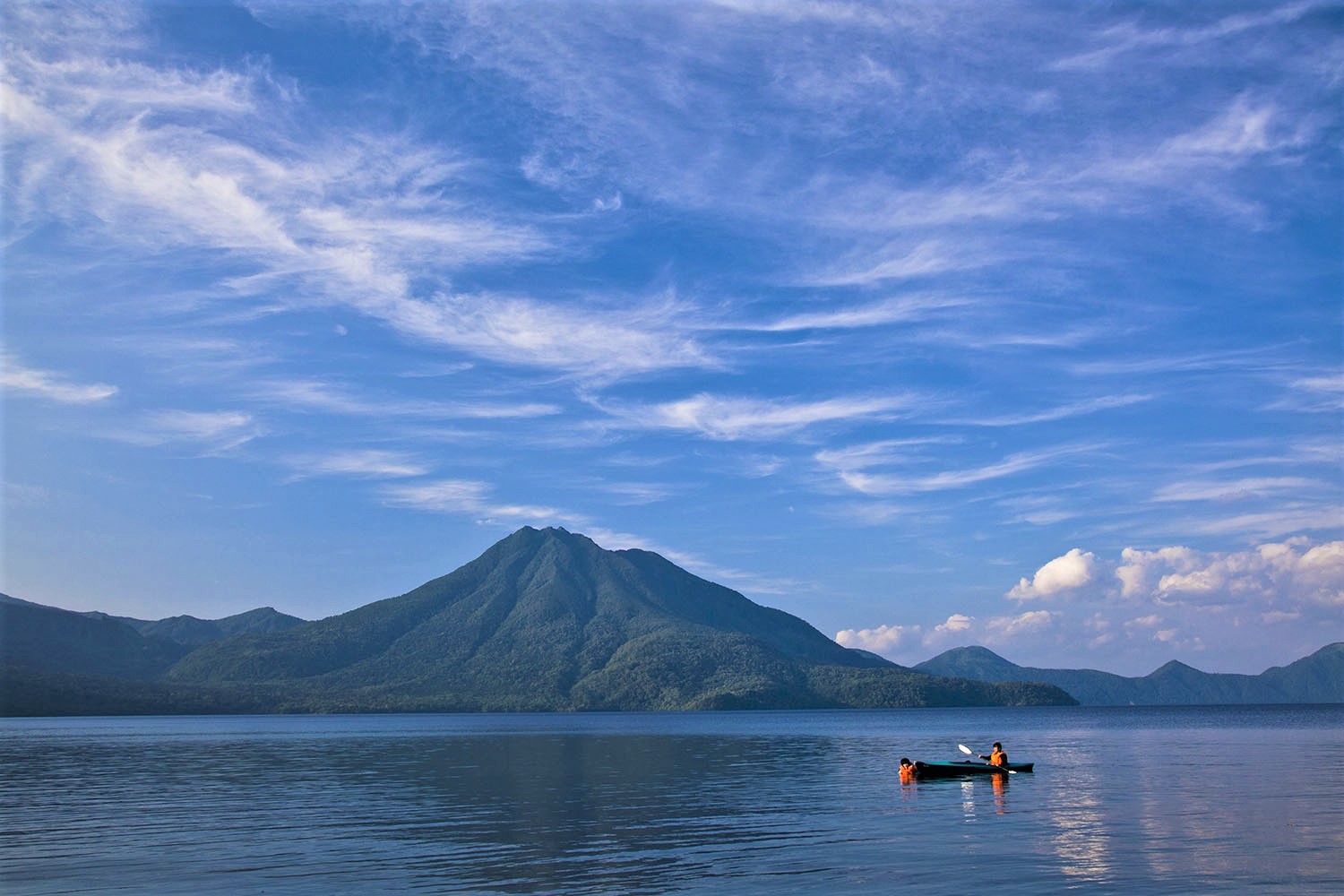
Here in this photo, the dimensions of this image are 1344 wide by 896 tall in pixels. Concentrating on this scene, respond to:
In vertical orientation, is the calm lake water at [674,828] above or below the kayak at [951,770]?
below

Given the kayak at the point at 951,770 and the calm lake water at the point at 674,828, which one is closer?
the calm lake water at the point at 674,828

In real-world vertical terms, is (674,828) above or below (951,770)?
below

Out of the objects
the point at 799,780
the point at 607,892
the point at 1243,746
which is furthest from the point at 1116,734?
the point at 607,892

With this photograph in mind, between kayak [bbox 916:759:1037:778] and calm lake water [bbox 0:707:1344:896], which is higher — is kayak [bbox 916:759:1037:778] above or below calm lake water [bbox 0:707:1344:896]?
above

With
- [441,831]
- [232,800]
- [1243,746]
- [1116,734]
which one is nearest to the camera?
[441,831]

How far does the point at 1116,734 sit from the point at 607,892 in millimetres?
163809

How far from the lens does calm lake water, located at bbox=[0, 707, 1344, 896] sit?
39938 millimetres

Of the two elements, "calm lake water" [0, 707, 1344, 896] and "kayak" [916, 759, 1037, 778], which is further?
"kayak" [916, 759, 1037, 778]

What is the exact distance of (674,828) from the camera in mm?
53875

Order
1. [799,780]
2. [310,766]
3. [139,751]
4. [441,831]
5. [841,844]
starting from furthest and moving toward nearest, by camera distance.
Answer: [139,751] → [310,766] → [799,780] → [441,831] → [841,844]

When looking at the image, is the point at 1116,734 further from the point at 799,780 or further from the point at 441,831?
the point at 441,831

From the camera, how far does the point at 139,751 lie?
145 meters

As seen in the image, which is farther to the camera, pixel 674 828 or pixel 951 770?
pixel 951 770

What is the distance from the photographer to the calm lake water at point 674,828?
3994 centimetres
